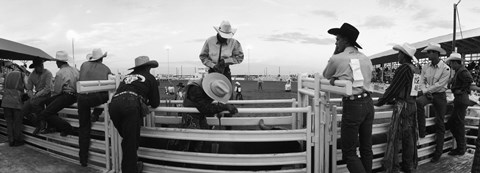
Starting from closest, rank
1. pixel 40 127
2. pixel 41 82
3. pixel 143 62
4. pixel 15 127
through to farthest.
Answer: pixel 143 62, pixel 40 127, pixel 41 82, pixel 15 127

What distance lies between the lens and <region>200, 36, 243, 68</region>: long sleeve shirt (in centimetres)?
486

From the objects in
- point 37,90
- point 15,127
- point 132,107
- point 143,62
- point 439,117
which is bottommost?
point 15,127

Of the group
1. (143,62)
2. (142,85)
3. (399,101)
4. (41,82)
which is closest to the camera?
(142,85)

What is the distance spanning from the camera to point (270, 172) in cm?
364

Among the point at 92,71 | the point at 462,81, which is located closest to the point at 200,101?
the point at 92,71

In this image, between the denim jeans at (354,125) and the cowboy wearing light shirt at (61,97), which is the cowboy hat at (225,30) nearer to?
the denim jeans at (354,125)

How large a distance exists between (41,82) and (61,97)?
33.6 inches

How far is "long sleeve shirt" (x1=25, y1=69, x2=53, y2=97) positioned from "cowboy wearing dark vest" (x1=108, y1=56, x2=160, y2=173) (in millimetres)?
2427

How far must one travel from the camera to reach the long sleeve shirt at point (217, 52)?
486cm

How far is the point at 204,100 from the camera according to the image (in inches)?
156

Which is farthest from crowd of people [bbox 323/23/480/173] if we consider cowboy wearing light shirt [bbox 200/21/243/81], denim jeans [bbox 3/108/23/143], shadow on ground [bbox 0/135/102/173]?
denim jeans [bbox 3/108/23/143]

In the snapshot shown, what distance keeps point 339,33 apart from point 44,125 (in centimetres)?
493

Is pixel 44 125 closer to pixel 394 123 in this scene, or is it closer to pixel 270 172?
pixel 270 172

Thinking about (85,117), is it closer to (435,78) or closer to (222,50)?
(222,50)
